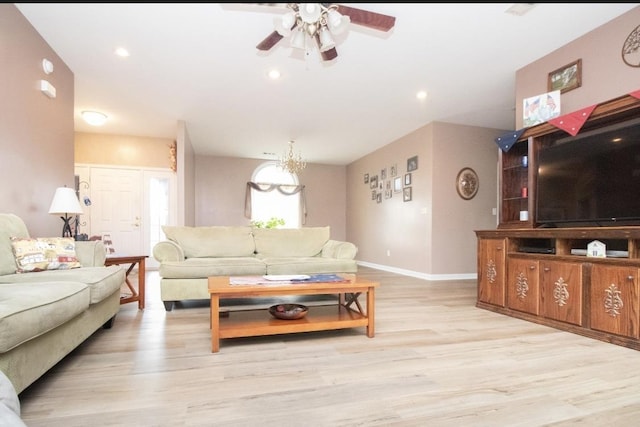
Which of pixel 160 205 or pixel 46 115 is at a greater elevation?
pixel 46 115

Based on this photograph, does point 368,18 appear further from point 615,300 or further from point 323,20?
point 615,300

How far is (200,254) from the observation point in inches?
151

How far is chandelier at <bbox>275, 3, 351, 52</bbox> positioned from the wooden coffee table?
1.79 metres

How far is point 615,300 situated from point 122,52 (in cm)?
465

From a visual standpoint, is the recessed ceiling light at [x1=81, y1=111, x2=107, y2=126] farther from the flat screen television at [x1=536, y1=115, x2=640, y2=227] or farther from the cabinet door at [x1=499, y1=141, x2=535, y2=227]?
the flat screen television at [x1=536, y1=115, x2=640, y2=227]

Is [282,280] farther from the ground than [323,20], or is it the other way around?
[323,20]

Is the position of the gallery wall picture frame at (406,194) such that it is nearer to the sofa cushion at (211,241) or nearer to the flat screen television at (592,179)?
the flat screen television at (592,179)

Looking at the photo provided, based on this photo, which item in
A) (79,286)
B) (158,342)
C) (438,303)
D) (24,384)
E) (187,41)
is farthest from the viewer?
(438,303)

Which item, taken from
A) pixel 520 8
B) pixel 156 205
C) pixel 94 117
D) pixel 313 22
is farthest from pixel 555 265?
pixel 156 205

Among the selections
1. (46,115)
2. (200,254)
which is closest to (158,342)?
(200,254)

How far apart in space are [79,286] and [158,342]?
68cm

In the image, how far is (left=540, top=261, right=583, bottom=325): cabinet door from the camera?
257 centimetres

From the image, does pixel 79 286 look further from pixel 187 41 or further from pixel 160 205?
pixel 160 205

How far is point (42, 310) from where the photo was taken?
1529 mm
